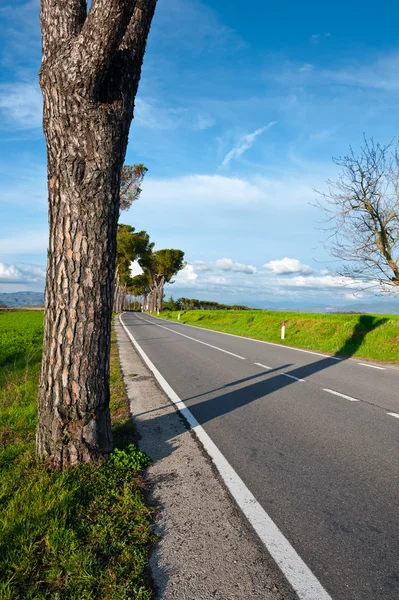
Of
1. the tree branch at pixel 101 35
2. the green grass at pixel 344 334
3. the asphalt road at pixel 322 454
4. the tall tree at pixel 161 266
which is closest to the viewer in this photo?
the asphalt road at pixel 322 454

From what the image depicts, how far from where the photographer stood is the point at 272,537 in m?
2.81

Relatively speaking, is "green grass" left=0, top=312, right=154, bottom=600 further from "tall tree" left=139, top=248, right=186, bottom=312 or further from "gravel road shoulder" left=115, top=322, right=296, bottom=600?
"tall tree" left=139, top=248, right=186, bottom=312

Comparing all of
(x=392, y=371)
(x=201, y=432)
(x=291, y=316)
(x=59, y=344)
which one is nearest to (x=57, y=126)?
(x=59, y=344)

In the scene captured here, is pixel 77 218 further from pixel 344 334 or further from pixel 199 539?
pixel 344 334

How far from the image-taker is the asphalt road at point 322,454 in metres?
2.61

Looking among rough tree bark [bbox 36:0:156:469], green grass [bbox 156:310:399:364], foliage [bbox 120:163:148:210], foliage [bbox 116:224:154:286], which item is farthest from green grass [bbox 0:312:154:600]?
foliage [bbox 116:224:154:286]

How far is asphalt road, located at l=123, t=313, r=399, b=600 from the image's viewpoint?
2.61 m

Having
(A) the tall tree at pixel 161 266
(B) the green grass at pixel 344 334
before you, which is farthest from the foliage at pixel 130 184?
(A) the tall tree at pixel 161 266

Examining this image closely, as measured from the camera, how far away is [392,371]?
34.0 feet

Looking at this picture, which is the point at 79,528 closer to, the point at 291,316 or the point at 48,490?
the point at 48,490

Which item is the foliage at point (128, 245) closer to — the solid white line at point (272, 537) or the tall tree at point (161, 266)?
the tall tree at point (161, 266)

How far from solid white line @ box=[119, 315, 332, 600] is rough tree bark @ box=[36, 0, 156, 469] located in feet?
4.33

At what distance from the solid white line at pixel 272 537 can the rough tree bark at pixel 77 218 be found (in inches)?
51.9

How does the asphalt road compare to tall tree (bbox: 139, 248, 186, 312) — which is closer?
the asphalt road
